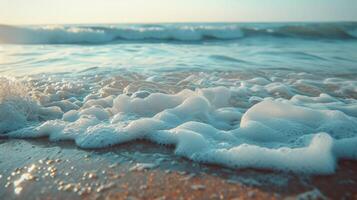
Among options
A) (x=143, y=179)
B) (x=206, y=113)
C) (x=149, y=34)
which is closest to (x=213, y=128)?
(x=206, y=113)

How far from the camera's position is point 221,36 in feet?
55.2

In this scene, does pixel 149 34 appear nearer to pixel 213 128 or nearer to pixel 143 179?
pixel 213 128

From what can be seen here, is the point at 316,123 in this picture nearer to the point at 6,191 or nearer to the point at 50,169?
the point at 50,169

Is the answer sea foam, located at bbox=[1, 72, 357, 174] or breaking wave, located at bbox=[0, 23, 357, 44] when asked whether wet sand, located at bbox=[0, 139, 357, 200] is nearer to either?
sea foam, located at bbox=[1, 72, 357, 174]

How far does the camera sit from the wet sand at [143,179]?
5.08ft

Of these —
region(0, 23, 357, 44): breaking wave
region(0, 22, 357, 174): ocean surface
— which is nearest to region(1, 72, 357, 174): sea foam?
region(0, 22, 357, 174): ocean surface

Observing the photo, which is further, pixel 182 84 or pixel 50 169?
pixel 182 84

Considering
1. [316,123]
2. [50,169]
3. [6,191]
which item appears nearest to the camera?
[6,191]

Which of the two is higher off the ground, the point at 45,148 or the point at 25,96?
the point at 25,96

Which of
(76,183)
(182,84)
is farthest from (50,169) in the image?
(182,84)

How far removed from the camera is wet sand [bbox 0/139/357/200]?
1549 millimetres

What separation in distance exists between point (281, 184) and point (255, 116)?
902mm

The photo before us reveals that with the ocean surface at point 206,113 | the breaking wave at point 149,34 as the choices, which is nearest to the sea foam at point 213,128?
the ocean surface at point 206,113

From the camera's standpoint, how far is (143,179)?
66.9 inches
